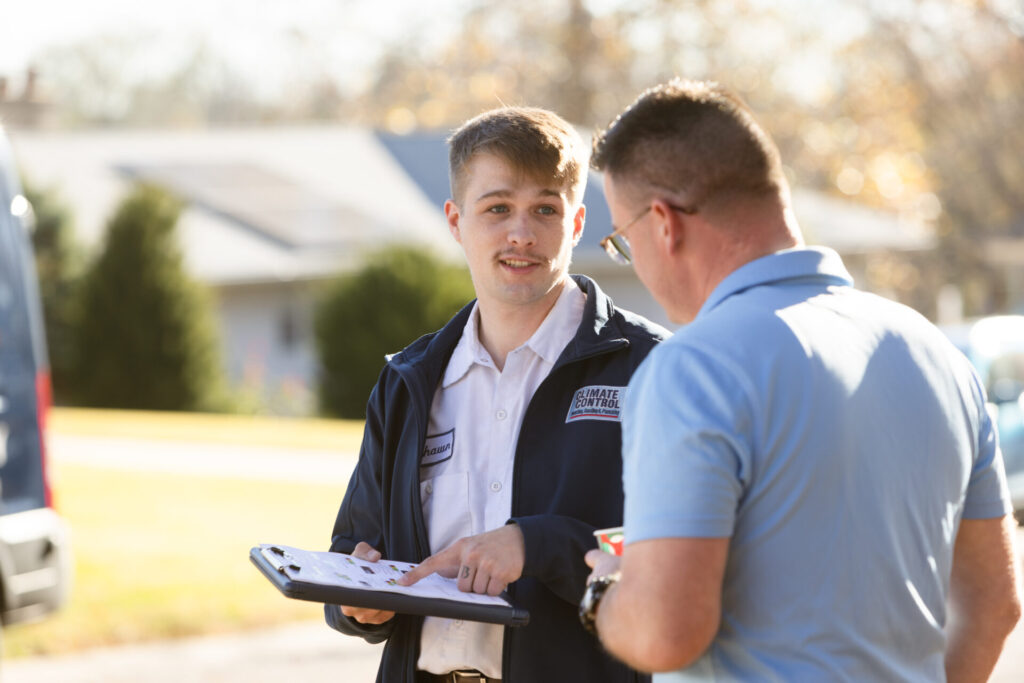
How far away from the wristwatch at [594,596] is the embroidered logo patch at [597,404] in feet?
2.48

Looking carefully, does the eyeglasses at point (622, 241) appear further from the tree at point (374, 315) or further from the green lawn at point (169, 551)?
the tree at point (374, 315)

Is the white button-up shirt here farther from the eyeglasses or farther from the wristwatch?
the wristwatch

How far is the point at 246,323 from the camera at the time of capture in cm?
2855

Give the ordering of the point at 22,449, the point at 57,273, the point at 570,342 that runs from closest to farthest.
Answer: the point at 570,342 → the point at 22,449 → the point at 57,273

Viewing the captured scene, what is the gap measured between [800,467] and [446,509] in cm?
118

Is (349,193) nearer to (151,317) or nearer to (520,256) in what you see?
(151,317)

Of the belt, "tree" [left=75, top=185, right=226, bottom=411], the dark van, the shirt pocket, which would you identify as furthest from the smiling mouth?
"tree" [left=75, top=185, right=226, bottom=411]

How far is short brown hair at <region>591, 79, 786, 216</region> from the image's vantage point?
2.01m

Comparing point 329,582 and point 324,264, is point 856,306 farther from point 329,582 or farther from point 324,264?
point 324,264

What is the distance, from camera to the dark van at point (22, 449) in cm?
606

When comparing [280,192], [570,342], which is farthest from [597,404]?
[280,192]

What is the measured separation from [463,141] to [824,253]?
1.14m

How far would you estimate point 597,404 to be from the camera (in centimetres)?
283

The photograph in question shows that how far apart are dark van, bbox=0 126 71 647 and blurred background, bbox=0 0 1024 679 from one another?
1157mm
